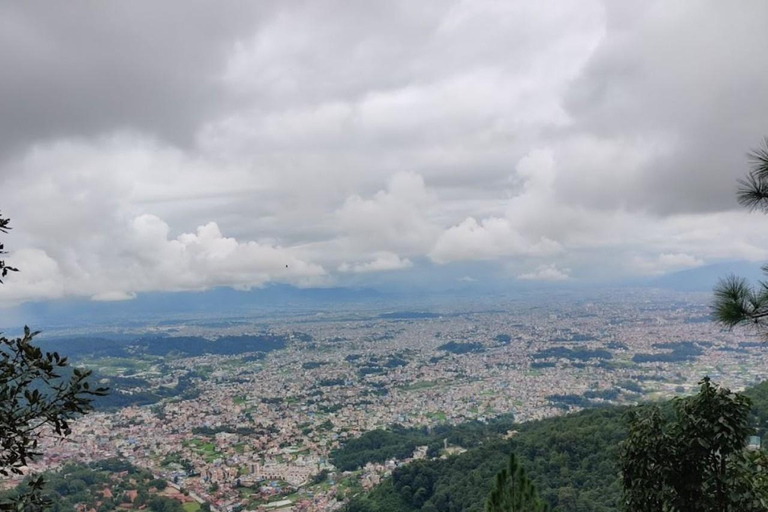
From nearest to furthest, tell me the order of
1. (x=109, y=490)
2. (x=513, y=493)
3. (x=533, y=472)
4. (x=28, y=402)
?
1. (x=28, y=402)
2. (x=513, y=493)
3. (x=533, y=472)
4. (x=109, y=490)

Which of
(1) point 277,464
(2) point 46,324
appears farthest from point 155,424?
(2) point 46,324

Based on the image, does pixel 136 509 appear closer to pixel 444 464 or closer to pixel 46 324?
pixel 444 464

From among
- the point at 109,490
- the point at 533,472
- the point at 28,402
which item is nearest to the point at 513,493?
the point at 28,402

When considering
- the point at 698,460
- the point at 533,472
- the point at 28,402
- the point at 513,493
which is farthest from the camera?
the point at 533,472

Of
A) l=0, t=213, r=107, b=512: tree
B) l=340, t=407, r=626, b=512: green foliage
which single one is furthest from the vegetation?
l=0, t=213, r=107, b=512: tree

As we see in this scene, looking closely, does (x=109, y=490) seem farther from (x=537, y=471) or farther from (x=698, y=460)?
(x=698, y=460)

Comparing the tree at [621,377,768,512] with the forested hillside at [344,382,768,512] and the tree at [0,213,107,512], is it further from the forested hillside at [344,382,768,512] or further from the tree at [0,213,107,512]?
the forested hillside at [344,382,768,512]
